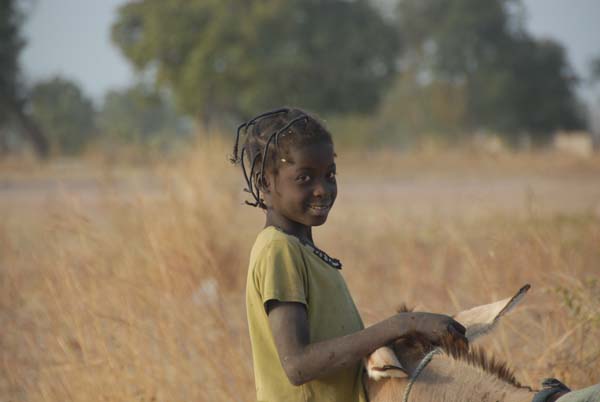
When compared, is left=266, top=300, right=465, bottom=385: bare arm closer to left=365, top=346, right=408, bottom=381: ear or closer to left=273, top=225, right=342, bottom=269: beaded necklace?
left=365, top=346, right=408, bottom=381: ear

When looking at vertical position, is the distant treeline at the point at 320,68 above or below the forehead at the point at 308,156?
above

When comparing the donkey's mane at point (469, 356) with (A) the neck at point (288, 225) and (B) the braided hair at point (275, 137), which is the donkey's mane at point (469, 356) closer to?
(A) the neck at point (288, 225)

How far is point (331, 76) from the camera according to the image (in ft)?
79.1

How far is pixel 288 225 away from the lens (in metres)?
1.61

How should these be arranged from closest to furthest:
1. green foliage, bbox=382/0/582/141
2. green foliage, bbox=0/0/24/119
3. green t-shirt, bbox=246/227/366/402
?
green t-shirt, bbox=246/227/366/402 → green foliage, bbox=0/0/24/119 → green foliage, bbox=382/0/582/141

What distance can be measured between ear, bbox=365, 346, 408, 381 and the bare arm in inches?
0.7

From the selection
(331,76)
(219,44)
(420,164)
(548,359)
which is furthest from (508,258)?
(331,76)

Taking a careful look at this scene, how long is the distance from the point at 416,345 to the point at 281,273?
31 centimetres

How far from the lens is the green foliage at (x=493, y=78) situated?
32.1 meters

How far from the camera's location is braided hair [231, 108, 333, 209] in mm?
1563

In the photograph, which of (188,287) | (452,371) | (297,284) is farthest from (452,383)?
(188,287)

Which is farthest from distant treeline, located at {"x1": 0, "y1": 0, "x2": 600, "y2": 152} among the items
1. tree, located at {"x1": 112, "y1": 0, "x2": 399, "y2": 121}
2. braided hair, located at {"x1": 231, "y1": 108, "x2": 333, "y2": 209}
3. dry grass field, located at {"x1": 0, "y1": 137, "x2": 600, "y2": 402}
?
braided hair, located at {"x1": 231, "y1": 108, "x2": 333, "y2": 209}

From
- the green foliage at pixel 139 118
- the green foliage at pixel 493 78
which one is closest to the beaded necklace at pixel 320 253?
the green foliage at pixel 139 118

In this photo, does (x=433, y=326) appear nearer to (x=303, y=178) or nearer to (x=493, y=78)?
(x=303, y=178)
